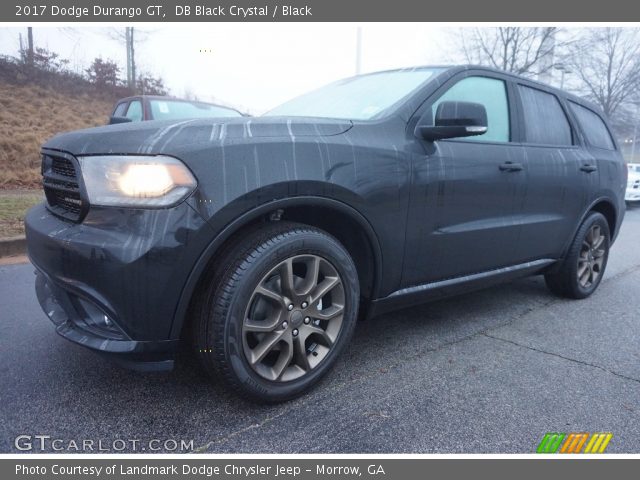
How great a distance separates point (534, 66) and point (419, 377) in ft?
68.0

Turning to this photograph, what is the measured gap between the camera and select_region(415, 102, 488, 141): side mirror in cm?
247

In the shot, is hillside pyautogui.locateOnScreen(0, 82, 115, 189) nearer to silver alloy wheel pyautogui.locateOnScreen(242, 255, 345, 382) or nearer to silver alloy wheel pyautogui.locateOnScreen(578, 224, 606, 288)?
silver alloy wheel pyautogui.locateOnScreen(242, 255, 345, 382)

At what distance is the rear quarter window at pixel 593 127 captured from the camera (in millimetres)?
4023

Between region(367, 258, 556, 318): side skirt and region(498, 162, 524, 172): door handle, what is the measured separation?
657 mm

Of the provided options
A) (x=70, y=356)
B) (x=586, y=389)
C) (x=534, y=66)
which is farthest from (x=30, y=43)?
(x=534, y=66)

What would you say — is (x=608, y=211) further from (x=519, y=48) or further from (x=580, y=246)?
(x=519, y=48)

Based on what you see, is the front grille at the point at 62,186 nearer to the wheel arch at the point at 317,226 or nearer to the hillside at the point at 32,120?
the wheel arch at the point at 317,226

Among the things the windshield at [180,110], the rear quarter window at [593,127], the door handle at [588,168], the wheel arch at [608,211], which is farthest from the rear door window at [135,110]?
the wheel arch at [608,211]

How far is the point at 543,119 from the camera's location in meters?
3.57

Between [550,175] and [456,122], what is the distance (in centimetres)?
128

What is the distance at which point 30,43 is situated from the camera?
11758 mm

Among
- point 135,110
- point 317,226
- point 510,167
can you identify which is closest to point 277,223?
point 317,226

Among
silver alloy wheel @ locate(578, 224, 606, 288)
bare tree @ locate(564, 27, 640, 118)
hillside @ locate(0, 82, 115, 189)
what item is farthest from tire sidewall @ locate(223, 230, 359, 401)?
bare tree @ locate(564, 27, 640, 118)

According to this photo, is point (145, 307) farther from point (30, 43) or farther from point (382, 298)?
point (30, 43)
